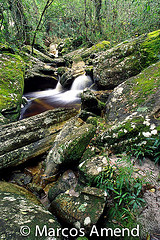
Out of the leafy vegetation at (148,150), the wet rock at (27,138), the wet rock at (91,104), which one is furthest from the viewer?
the wet rock at (91,104)

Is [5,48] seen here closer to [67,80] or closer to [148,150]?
[67,80]

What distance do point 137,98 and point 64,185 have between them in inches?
114

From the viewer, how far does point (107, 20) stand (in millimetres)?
13773

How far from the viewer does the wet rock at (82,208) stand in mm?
1653

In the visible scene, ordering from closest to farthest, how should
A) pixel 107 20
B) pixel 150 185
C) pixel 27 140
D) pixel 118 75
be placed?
pixel 150 185, pixel 27 140, pixel 118 75, pixel 107 20

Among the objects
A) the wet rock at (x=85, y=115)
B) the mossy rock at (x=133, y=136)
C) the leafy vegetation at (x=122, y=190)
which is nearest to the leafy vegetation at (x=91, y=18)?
the wet rock at (x=85, y=115)

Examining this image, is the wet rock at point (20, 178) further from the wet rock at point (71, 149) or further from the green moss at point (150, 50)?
the green moss at point (150, 50)

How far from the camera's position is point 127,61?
5.38m

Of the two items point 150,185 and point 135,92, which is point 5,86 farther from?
point 150,185

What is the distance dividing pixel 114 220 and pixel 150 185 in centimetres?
72

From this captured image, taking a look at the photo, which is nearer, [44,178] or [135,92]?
[44,178]

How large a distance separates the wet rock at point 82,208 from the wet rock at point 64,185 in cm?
55

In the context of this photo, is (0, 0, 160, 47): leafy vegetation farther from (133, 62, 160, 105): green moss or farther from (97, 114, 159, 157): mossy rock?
(97, 114, 159, 157): mossy rock

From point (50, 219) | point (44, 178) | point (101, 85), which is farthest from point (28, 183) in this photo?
point (101, 85)
